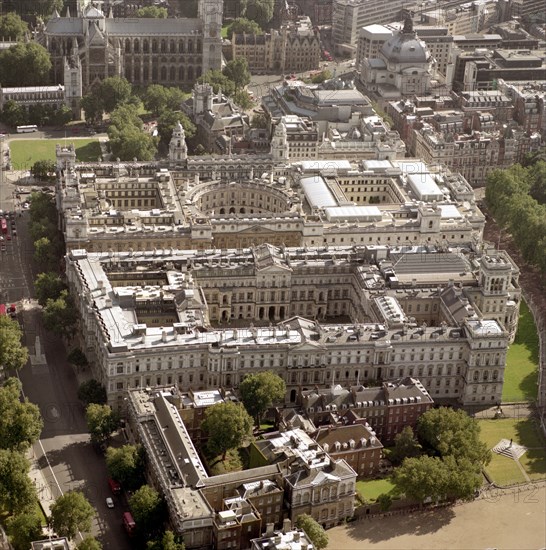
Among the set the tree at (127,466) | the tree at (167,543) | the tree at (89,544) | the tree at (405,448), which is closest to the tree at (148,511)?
the tree at (167,543)

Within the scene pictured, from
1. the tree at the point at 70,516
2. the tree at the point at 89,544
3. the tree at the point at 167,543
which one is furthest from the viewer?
the tree at the point at 70,516

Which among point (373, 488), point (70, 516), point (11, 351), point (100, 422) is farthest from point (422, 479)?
point (11, 351)

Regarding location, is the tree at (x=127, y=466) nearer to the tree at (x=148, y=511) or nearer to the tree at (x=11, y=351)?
the tree at (x=148, y=511)

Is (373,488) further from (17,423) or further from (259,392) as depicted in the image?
(17,423)

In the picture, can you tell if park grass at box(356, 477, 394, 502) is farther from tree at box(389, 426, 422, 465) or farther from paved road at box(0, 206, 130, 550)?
paved road at box(0, 206, 130, 550)

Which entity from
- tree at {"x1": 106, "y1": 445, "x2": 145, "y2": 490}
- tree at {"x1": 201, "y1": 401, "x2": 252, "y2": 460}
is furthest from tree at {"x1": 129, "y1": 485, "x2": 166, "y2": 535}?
tree at {"x1": 201, "y1": 401, "x2": 252, "y2": 460}

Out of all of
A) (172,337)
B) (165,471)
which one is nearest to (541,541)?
(165,471)
